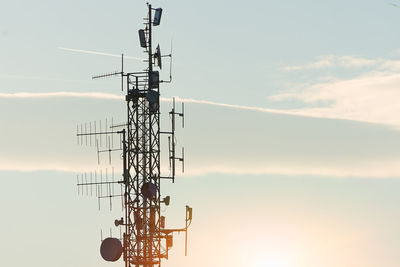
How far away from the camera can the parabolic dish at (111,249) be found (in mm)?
104244

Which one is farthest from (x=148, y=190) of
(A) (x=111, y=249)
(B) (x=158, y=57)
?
(B) (x=158, y=57)

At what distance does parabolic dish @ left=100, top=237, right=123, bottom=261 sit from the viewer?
104244 mm

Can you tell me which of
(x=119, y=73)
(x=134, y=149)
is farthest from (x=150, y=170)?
(x=119, y=73)

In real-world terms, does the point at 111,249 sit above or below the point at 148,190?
→ below

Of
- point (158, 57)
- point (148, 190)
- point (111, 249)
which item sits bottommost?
point (111, 249)

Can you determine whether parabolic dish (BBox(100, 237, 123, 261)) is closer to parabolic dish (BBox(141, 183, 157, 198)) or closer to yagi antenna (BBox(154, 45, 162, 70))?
parabolic dish (BBox(141, 183, 157, 198))

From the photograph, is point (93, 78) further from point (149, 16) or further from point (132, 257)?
point (132, 257)

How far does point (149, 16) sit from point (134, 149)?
11791 mm

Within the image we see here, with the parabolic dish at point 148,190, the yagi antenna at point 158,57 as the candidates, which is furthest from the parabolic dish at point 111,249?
the yagi antenna at point 158,57

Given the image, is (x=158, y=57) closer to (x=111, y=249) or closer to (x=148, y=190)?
(x=148, y=190)

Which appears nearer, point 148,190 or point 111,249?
point 148,190

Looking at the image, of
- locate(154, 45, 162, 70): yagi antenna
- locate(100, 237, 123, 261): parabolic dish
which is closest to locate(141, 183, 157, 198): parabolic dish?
locate(100, 237, 123, 261): parabolic dish

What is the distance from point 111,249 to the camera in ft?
343

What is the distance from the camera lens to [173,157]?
10444 cm
